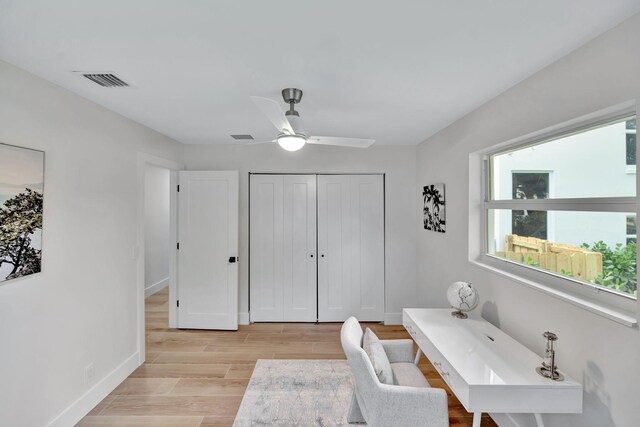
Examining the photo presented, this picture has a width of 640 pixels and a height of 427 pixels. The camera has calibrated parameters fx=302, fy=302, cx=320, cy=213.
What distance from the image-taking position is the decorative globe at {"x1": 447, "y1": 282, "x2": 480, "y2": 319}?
2.38 m

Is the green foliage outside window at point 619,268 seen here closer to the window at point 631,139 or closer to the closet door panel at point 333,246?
the window at point 631,139

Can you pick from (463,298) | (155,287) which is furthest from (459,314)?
(155,287)

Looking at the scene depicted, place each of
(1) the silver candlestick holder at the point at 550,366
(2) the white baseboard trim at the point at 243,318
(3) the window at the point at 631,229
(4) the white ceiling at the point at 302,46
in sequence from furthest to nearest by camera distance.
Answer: (2) the white baseboard trim at the point at 243,318
(1) the silver candlestick holder at the point at 550,366
(3) the window at the point at 631,229
(4) the white ceiling at the point at 302,46

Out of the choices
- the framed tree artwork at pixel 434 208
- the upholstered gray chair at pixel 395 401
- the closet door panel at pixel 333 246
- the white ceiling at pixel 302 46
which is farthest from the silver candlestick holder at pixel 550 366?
the closet door panel at pixel 333 246

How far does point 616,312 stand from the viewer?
4.62 feet

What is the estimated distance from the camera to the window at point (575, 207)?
1462mm

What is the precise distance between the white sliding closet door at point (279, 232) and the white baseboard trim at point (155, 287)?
7.78 ft

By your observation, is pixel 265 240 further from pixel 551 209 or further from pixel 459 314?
pixel 551 209

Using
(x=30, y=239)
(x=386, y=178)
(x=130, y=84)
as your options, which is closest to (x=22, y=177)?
(x=30, y=239)

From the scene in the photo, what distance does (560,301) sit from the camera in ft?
5.64

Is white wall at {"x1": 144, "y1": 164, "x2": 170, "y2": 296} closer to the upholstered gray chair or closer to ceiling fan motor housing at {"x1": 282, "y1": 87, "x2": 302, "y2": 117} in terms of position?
ceiling fan motor housing at {"x1": 282, "y1": 87, "x2": 302, "y2": 117}

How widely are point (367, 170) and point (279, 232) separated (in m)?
1.48

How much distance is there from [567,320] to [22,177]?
3.26 metres

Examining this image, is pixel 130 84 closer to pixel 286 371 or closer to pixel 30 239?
pixel 30 239
